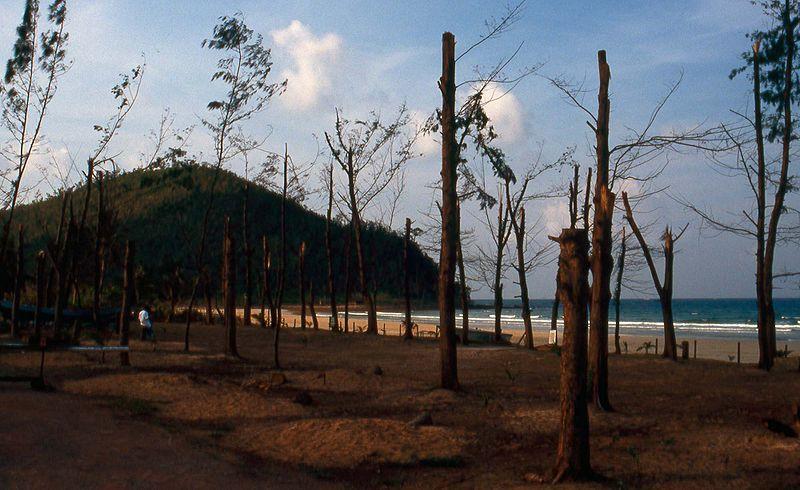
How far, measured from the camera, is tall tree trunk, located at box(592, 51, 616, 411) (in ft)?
41.5

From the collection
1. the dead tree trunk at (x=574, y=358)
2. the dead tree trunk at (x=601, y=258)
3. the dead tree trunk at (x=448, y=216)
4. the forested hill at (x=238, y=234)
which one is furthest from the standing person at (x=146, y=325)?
the forested hill at (x=238, y=234)

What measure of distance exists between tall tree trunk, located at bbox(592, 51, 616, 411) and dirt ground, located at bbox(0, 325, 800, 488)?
Result: 662mm

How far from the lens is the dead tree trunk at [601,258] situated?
12664mm

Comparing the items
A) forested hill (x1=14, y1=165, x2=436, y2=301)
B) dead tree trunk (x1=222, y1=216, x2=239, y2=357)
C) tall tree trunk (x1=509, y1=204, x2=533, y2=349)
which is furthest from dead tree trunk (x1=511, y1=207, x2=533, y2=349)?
forested hill (x1=14, y1=165, x2=436, y2=301)

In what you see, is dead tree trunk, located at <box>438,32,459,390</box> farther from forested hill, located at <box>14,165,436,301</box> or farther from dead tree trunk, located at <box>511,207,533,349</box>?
forested hill, located at <box>14,165,436,301</box>

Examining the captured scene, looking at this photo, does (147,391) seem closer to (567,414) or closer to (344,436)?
(344,436)


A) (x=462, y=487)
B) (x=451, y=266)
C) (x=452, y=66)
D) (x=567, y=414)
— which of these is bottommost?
(x=462, y=487)

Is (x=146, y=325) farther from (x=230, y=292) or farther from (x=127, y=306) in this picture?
(x=127, y=306)

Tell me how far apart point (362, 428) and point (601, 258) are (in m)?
4.48

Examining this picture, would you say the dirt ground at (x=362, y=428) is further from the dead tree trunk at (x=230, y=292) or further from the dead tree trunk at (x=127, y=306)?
the dead tree trunk at (x=230, y=292)

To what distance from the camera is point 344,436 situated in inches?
427

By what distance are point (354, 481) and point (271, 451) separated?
1.96 m

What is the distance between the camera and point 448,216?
50.5ft

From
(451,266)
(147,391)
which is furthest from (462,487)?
(147,391)
